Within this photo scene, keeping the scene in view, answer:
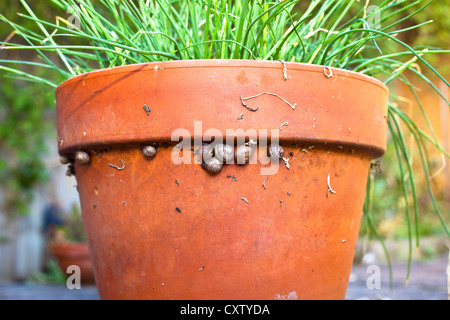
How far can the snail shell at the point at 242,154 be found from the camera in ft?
2.19

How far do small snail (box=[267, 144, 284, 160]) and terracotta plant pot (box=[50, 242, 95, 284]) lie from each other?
7.23 ft

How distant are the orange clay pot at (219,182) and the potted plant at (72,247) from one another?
6.36 ft

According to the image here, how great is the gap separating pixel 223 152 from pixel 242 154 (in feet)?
0.09

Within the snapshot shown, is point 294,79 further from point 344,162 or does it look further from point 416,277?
point 416,277

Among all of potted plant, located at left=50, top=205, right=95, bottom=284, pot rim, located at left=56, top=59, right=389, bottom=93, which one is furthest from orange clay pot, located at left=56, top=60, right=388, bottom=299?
potted plant, located at left=50, top=205, right=95, bottom=284

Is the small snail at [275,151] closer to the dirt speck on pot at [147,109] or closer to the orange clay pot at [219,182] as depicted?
the orange clay pot at [219,182]

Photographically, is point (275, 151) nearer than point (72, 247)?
Yes

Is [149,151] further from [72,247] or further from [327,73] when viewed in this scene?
[72,247]

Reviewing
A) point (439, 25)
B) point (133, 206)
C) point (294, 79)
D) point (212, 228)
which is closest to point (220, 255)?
point (212, 228)

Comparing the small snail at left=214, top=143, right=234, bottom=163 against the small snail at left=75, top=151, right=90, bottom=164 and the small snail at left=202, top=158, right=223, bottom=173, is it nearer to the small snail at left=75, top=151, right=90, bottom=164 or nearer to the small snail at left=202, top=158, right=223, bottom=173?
the small snail at left=202, top=158, right=223, bottom=173


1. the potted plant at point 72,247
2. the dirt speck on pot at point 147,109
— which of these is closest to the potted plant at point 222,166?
the dirt speck on pot at point 147,109

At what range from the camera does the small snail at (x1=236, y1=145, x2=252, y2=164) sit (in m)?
0.67

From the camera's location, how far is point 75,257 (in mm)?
2705

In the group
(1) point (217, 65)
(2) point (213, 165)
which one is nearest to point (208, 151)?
(2) point (213, 165)
